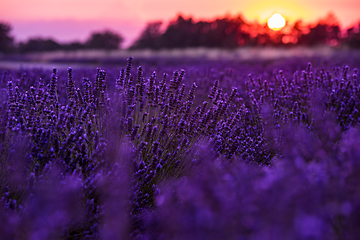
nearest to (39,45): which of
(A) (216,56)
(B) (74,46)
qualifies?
(B) (74,46)

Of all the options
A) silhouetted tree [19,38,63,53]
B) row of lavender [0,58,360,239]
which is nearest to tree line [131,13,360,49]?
silhouetted tree [19,38,63,53]

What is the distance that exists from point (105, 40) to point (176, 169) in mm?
38778

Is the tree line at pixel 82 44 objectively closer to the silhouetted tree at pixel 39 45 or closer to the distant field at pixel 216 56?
the silhouetted tree at pixel 39 45

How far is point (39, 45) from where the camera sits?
39375mm

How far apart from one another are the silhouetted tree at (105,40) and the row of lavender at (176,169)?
122ft

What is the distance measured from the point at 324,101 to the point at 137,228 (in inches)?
78.3

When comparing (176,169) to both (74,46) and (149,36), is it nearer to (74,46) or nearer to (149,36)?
(149,36)

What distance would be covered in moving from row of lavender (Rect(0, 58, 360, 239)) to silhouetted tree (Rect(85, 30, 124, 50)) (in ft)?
122

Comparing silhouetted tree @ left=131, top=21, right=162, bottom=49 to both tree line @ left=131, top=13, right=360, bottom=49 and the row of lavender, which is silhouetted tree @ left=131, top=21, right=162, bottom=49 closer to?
tree line @ left=131, top=13, right=360, bottom=49

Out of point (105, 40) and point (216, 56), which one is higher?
point (105, 40)

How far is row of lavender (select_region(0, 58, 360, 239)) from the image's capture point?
3.60 ft

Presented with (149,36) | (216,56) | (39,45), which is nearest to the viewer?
(216,56)

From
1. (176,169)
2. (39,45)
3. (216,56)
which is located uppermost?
(39,45)

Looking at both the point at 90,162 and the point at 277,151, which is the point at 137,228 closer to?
the point at 90,162
